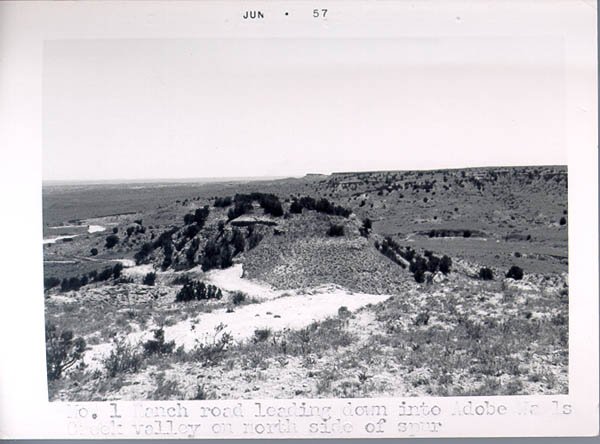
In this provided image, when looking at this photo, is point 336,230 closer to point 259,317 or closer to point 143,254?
point 259,317

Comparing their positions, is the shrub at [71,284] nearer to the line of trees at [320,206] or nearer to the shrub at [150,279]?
the shrub at [150,279]

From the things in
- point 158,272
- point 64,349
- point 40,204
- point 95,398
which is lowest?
point 95,398

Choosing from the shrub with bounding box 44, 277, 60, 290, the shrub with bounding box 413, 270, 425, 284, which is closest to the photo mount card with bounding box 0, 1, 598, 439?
the shrub with bounding box 44, 277, 60, 290

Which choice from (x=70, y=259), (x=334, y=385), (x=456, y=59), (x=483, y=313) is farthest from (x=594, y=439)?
(x=70, y=259)

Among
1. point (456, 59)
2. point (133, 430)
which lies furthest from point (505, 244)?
point (133, 430)

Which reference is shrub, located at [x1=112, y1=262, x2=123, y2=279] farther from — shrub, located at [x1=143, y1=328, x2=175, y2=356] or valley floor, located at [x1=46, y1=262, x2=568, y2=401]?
shrub, located at [x1=143, y1=328, x2=175, y2=356]

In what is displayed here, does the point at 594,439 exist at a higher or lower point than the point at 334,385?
lower

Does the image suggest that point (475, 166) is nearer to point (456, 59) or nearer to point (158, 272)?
point (456, 59)
